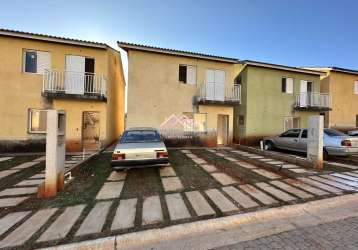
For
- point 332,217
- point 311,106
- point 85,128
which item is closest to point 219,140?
point 311,106

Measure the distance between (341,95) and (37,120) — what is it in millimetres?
→ 22359

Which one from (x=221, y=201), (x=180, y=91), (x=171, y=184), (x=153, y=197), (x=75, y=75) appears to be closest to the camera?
(x=221, y=201)

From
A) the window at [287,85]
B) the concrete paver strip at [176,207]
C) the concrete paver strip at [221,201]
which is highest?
the window at [287,85]

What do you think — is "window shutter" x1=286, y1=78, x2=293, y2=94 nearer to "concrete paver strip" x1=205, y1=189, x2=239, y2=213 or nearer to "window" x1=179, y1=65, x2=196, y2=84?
"window" x1=179, y1=65, x2=196, y2=84

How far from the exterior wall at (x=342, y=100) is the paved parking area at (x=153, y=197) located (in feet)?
36.6

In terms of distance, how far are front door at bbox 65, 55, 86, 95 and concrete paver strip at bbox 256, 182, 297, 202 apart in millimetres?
9845

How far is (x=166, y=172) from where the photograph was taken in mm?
6688

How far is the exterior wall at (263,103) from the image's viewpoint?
45.7 feet

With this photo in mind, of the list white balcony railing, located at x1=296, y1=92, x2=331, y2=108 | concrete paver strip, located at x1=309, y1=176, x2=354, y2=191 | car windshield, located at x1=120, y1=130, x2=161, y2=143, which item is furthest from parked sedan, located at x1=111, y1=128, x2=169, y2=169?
white balcony railing, located at x1=296, y1=92, x2=331, y2=108

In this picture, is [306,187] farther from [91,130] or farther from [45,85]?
[45,85]

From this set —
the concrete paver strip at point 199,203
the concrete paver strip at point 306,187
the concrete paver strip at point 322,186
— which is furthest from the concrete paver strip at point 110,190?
the concrete paver strip at point 322,186

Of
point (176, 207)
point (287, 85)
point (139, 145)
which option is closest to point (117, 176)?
point (139, 145)

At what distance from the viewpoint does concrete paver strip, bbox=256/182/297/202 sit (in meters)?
4.57

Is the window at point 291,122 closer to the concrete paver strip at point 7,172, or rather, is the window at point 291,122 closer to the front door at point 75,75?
the front door at point 75,75
